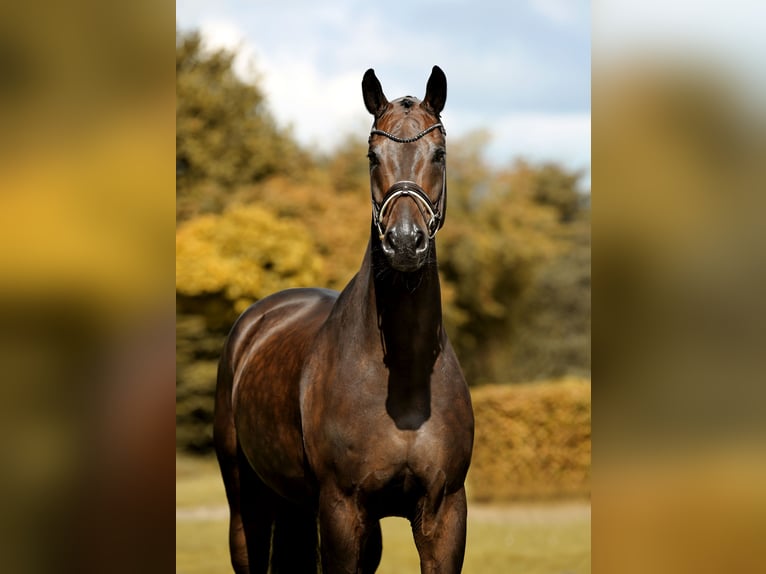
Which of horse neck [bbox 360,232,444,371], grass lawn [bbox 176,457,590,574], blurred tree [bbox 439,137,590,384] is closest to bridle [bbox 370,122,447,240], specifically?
horse neck [bbox 360,232,444,371]

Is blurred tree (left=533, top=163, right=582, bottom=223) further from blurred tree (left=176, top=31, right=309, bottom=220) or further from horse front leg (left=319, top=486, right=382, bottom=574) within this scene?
horse front leg (left=319, top=486, right=382, bottom=574)

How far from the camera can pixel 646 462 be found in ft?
5.82

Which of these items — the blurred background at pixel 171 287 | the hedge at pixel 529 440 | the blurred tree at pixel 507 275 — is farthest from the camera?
the blurred tree at pixel 507 275

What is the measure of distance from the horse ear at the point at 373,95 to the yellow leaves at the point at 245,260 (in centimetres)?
946

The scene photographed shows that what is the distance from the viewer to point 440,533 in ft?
11.9

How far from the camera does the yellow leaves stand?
42.7 ft

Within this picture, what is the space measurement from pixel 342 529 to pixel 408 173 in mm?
1509

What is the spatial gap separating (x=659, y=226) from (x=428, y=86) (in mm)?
2023

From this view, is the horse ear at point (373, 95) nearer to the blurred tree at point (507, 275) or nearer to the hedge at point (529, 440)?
the hedge at point (529, 440)

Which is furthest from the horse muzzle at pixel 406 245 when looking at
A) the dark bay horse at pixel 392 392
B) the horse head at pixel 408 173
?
the dark bay horse at pixel 392 392

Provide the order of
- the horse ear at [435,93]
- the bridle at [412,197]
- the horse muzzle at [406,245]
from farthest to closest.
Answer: the horse ear at [435,93], the bridle at [412,197], the horse muzzle at [406,245]

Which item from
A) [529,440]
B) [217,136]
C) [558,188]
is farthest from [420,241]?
[558,188]

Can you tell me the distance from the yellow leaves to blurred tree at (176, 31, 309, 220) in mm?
3263

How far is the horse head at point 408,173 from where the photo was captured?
3.02 meters
